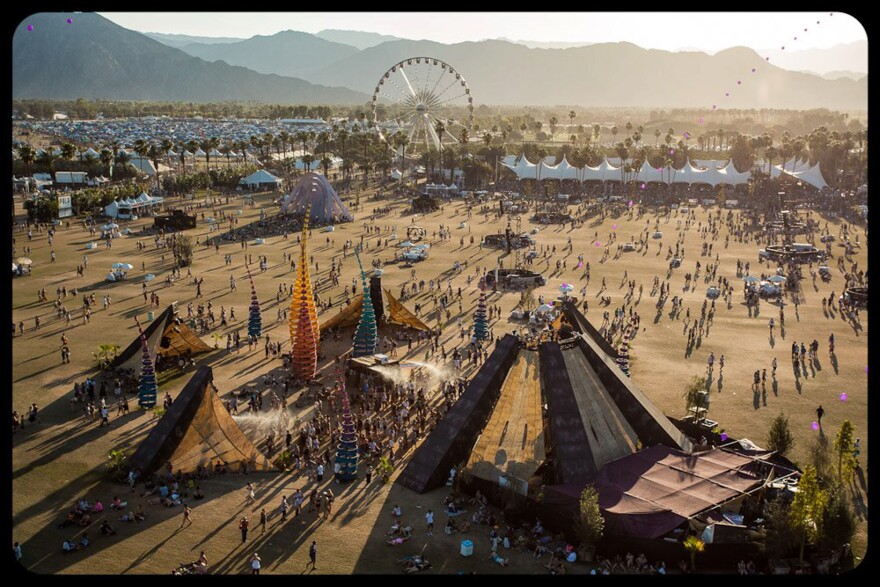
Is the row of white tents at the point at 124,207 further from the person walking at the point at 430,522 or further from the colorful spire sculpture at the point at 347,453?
the person walking at the point at 430,522

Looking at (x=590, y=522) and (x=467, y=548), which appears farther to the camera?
(x=467, y=548)

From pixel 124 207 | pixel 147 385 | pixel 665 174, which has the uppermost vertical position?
pixel 665 174

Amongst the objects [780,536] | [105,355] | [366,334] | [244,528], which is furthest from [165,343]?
[780,536]

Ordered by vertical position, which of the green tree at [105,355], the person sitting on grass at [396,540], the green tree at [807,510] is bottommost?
the person sitting on grass at [396,540]

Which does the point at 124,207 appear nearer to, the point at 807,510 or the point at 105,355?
the point at 105,355

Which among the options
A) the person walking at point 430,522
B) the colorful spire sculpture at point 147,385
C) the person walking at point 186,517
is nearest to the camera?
the person walking at point 430,522

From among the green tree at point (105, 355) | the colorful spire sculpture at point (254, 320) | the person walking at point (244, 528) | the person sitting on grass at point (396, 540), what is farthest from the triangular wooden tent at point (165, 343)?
the person sitting on grass at point (396, 540)
